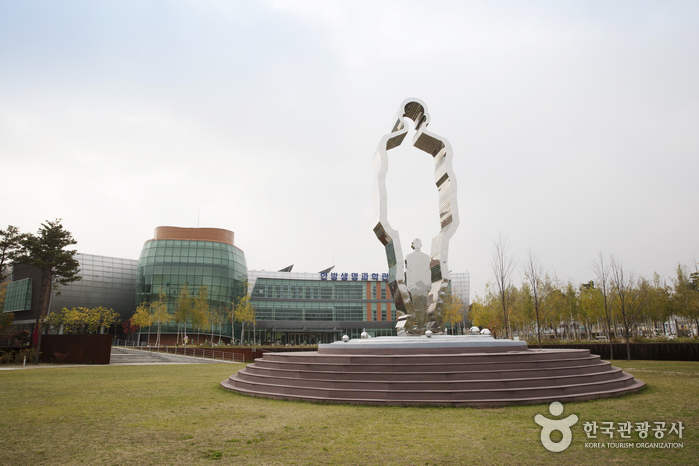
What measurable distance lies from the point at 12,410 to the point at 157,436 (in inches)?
188

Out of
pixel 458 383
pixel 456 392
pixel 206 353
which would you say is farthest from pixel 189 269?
pixel 456 392

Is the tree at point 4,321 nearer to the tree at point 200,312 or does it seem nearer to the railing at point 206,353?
the railing at point 206,353

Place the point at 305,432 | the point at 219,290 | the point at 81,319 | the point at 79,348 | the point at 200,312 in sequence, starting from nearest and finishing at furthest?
the point at 305,432
the point at 79,348
the point at 200,312
the point at 81,319
the point at 219,290

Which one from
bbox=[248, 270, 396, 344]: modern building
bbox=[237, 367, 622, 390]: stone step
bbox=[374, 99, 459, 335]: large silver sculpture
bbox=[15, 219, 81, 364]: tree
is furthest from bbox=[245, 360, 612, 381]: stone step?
bbox=[248, 270, 396, 344]: modern building

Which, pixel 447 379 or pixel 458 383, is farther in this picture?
pixel 447 379

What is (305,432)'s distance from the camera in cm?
675

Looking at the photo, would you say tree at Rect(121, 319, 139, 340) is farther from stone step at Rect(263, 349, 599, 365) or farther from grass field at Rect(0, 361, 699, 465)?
stone step at Rect(263, 349, 599, 365)

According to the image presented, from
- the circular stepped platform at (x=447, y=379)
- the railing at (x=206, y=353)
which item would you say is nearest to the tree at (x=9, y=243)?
the railing at (x=206, y=353)

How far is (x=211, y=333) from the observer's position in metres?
54.7

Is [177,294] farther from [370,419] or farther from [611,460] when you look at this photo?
[611,460]

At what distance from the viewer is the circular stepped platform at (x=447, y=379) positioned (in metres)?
8.82

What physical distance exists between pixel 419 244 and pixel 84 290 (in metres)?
58.1

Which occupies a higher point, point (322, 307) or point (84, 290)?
point (84, 290)

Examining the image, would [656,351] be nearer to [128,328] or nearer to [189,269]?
[189,269]
